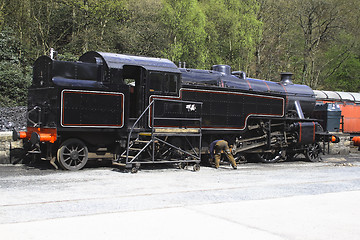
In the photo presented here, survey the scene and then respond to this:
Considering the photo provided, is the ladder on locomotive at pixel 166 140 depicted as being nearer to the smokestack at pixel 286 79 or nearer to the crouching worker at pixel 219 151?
the crouching worker at pixel 219 151

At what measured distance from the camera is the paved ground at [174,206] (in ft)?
17.6

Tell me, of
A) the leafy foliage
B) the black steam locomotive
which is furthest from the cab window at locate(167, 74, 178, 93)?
the leafy foliage

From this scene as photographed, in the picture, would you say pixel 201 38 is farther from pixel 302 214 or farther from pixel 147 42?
pixel 302 214

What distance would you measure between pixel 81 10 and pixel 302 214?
25.1 m

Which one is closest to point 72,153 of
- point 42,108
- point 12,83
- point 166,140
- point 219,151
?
point 42,108

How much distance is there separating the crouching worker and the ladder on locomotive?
47cm

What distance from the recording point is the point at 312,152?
1688 centimetres

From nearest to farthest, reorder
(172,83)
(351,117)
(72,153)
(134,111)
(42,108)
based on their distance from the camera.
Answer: (72,153)
(42,108)
(172,83)
(134,111)
(351,117)

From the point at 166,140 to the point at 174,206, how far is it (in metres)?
5.98

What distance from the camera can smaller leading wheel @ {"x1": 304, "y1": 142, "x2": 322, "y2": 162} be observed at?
16750 millimetres

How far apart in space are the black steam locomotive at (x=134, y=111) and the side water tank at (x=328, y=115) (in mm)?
5017

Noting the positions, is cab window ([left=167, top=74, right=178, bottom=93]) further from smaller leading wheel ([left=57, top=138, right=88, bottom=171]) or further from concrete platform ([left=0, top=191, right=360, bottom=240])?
concrete platform ([left=0, top=191, right=360, bottom=240])

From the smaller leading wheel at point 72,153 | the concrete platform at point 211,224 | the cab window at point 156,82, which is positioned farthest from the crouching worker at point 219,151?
the concrete platform at point 211,224

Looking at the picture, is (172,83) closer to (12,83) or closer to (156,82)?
(156,82)
